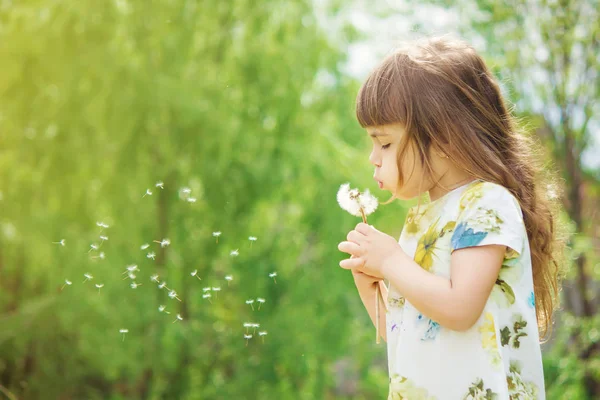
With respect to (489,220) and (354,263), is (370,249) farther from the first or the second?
(489,220)

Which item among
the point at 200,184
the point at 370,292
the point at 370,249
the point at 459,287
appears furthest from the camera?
the point at 200,184

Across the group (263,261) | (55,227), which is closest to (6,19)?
(55,227)

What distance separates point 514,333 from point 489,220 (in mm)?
218

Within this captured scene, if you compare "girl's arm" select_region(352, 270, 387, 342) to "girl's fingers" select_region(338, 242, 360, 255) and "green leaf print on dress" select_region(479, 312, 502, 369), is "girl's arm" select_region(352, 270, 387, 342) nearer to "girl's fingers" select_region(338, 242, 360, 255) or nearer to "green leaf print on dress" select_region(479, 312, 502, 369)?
"girl's fingers" select_region(338, 242, 360, 255)

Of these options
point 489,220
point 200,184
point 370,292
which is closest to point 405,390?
point 370,292

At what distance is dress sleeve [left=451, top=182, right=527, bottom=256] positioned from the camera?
1.15 meters

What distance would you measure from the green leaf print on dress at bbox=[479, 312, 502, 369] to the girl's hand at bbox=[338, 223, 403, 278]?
0.20 m

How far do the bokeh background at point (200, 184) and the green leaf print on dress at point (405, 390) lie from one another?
292 cm

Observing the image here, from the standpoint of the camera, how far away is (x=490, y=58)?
4336mm

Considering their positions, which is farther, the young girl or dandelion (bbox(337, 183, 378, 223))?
dandelion (bbox(337, 183, 378, 223))

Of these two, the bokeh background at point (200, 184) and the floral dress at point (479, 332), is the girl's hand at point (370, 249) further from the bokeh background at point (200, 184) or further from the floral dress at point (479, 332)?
the bokeh background at point (200, 184)

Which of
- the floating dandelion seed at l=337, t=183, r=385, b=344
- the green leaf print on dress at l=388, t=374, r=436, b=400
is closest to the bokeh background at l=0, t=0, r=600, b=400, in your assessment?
the floating dandelion seed at l=337, t=183, r=385, b=344

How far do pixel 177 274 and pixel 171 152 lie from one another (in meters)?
0.77

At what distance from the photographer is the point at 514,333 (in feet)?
3.95
